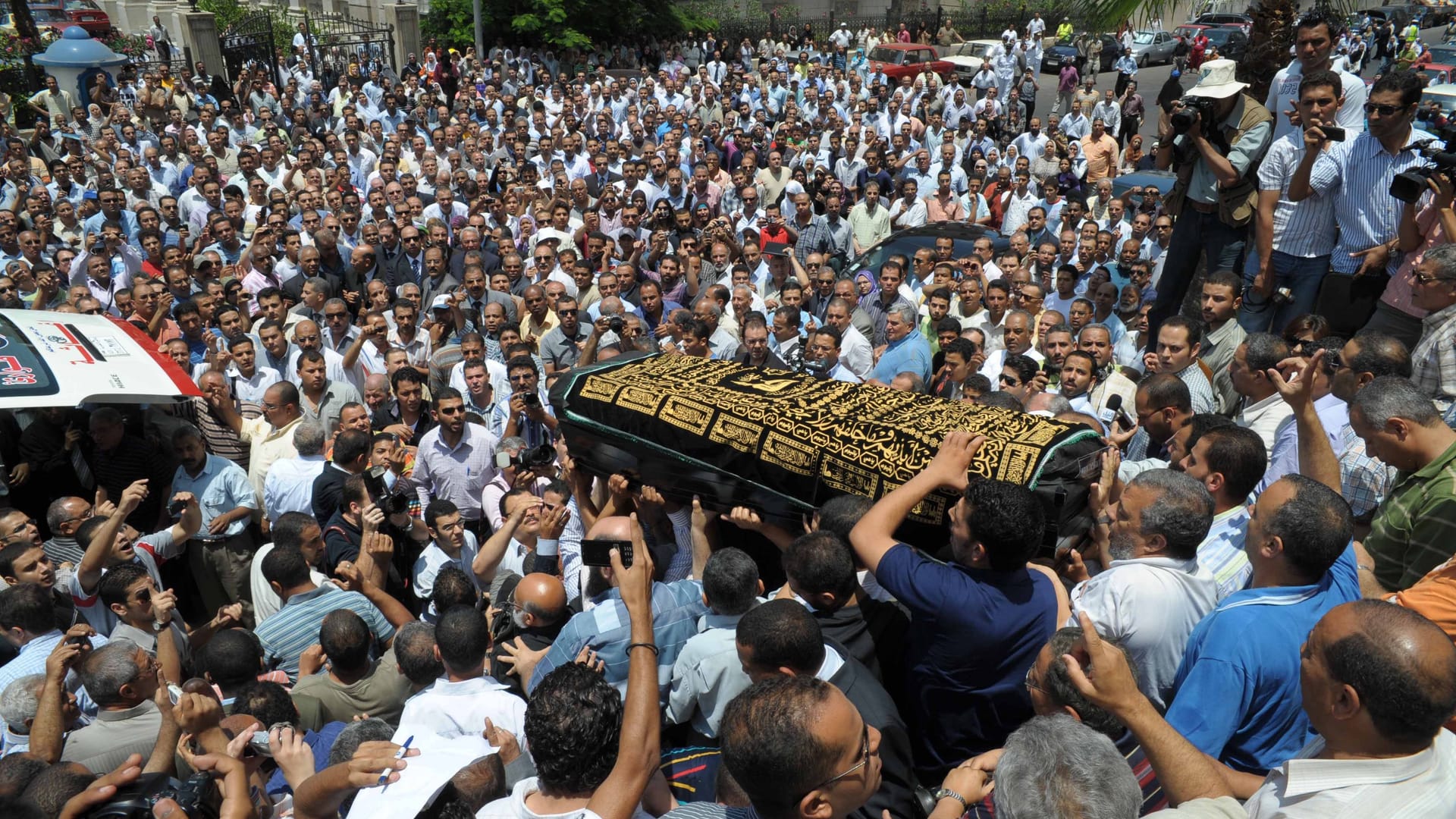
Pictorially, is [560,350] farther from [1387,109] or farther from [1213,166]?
[1387,109]

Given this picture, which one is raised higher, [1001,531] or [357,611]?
[1001,531]

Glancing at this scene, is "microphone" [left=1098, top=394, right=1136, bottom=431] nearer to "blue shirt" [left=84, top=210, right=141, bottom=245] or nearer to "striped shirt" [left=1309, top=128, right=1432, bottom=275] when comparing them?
"striped shirt" [left=1309, top=128, right=1432, bottom=275]

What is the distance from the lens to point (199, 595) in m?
5.64

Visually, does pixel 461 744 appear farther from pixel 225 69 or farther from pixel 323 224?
pixel 225 69

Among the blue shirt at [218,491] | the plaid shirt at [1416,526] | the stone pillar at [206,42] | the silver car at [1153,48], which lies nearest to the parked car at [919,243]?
the blue shirt at [218,491]

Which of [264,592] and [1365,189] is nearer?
[264,592]

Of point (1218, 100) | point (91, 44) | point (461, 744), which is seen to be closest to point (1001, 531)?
point (461, 744)

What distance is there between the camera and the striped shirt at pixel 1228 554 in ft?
11.1

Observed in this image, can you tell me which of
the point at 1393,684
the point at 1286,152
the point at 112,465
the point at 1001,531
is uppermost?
the point at 1286,152

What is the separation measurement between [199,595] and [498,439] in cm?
186

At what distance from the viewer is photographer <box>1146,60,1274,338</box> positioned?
20.0 ft

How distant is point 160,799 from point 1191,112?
19.7ft

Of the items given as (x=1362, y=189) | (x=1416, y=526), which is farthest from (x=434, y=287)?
(x=1416, y=526)

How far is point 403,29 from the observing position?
A: 2391 cm
